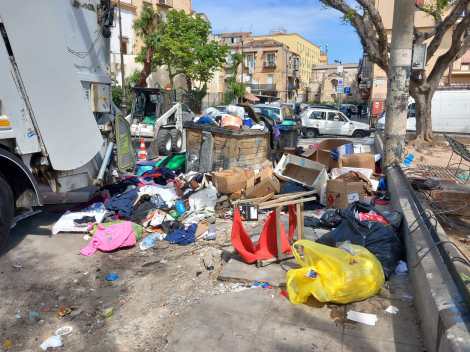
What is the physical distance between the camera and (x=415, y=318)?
3.26 metres

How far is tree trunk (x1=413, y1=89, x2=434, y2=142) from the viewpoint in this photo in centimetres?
1316

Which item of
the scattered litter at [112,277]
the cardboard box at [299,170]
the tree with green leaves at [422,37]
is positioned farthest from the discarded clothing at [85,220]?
the tree with green leaves at [422,37]

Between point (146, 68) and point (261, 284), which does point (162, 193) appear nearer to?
point (261, 284)

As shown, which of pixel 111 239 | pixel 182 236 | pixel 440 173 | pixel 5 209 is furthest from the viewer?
pixel 440 173

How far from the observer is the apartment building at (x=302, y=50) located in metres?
72.5

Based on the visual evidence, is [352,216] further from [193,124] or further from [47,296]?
[193,124]

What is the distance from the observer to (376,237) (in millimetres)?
4152

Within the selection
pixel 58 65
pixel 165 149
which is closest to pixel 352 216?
pixel 58 65

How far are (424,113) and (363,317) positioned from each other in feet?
38.8

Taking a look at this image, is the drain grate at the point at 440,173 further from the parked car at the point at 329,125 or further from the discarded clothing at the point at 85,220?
the parked car at the point at 329,125

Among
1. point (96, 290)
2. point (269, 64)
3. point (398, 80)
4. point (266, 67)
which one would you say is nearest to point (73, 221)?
point (96, 290)

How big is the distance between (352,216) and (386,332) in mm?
1565

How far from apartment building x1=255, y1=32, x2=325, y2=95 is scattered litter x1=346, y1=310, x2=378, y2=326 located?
69.3m

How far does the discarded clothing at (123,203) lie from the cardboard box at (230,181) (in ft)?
4.49
